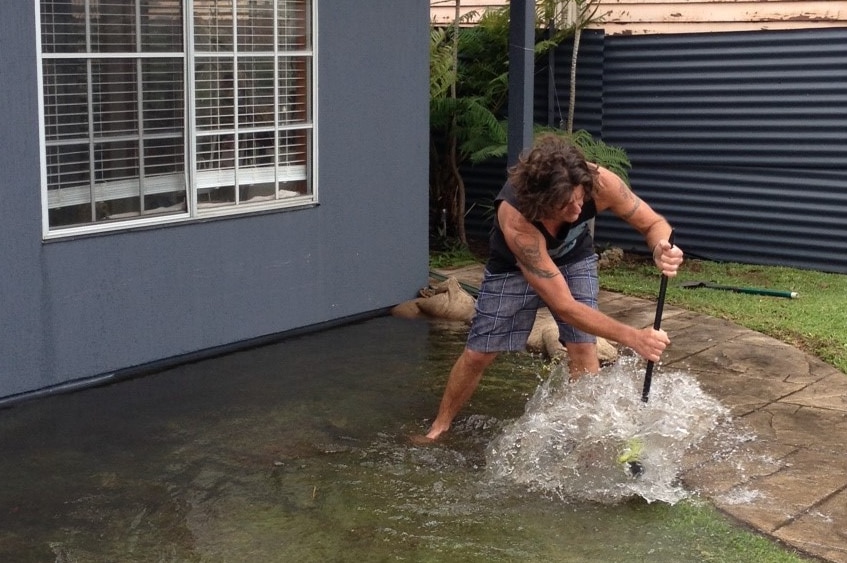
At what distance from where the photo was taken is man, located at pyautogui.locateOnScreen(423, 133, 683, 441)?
483 centimetres

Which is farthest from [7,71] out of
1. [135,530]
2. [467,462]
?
[467,462]

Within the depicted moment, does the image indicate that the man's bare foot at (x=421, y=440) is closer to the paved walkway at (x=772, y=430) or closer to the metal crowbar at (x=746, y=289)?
the paved walkway at (x=772, y=430)

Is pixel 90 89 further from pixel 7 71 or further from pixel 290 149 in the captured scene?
pixel 290 149

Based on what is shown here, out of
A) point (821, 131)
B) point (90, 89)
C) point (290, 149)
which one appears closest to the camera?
point (90, 89)

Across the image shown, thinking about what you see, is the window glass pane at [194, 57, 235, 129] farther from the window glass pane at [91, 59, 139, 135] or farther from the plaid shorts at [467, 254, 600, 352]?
the plaid shorts at [467, 254, 600, 352]

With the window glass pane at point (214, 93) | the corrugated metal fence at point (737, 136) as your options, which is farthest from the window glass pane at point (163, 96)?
the corrugated metal fence at point (737, 136)

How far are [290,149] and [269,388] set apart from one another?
74.7 inches

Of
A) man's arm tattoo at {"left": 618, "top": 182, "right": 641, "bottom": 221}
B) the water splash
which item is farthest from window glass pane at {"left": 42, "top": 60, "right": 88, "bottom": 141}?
man's arm tattoo at {"left": 618, "top": 182, "right": 641, "bottom": 221}

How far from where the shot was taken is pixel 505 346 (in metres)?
5.59

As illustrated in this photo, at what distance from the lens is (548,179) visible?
4801mm

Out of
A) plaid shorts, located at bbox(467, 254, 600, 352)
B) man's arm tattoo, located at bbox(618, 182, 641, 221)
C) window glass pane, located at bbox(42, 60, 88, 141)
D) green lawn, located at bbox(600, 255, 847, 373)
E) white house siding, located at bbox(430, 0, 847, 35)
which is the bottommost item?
green lawn, located at bbox(600, 255, 847, 373)

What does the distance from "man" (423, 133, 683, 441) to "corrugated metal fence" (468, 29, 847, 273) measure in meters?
4.98

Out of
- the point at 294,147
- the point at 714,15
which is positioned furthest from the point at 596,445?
the point at 714,15

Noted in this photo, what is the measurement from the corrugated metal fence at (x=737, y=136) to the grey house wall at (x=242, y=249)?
295 centimetres
